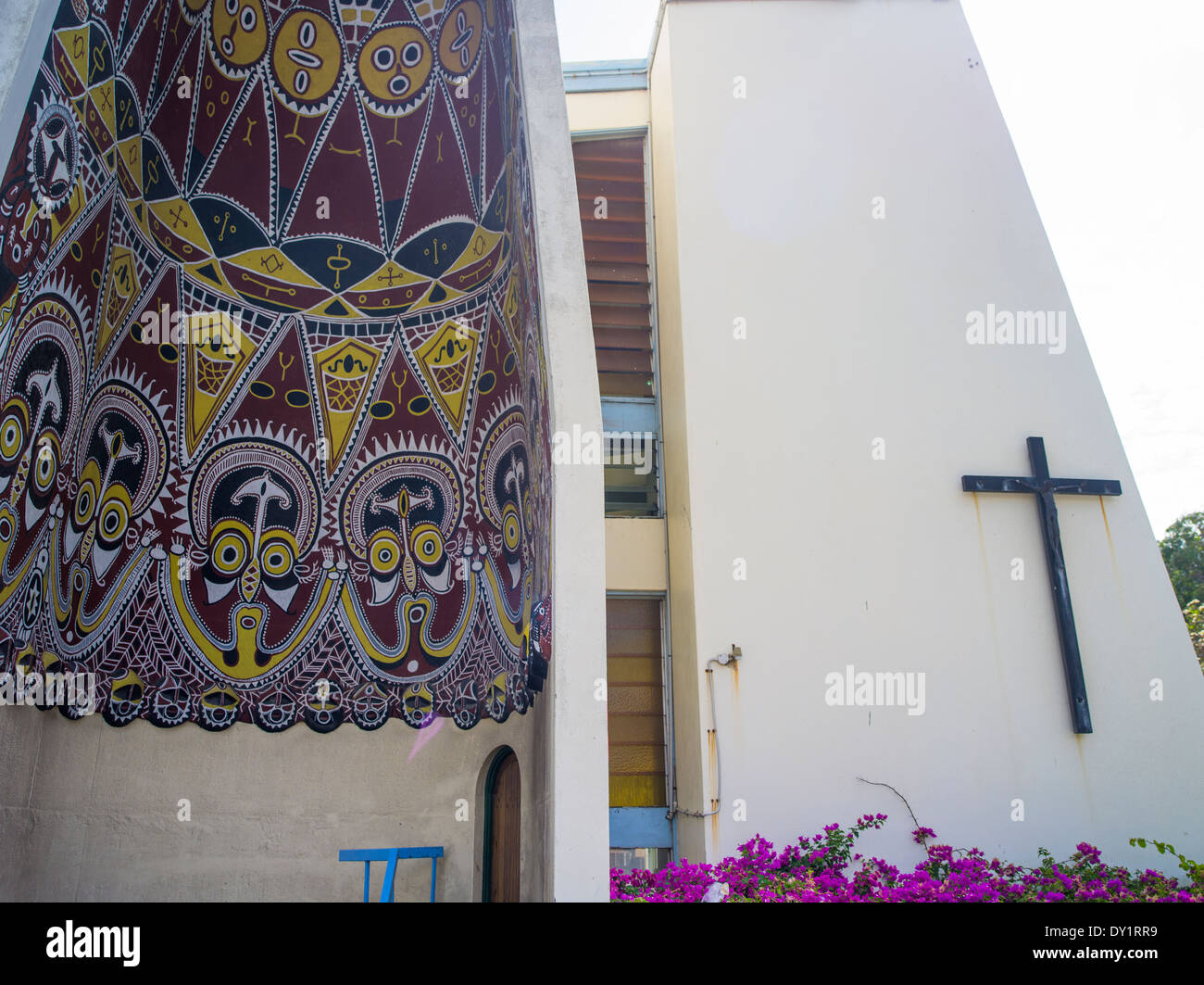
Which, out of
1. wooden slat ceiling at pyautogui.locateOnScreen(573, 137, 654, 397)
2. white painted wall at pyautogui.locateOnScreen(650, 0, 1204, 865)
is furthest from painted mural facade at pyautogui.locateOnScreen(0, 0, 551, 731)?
wooden slat ceiling at pyautogui.locateOnScreen(573, 137, 654, 397)

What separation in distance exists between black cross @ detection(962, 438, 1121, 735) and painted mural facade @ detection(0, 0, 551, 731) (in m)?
2.99

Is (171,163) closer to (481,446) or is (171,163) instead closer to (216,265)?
(216,265)

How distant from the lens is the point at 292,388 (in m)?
5.01

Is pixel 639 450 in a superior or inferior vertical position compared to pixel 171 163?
inferior

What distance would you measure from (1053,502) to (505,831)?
3.62m

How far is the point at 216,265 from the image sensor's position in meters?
4.88

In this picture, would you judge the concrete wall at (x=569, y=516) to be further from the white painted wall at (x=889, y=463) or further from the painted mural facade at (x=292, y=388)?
the white painted wall at (x=889, y=463)

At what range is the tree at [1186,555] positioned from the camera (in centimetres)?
1647

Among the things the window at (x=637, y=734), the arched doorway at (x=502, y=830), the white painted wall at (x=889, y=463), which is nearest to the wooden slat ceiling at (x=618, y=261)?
the white painted wall at (x=889, y=463)

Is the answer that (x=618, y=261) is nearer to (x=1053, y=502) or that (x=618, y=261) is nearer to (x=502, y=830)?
(x=1053, y=502)
